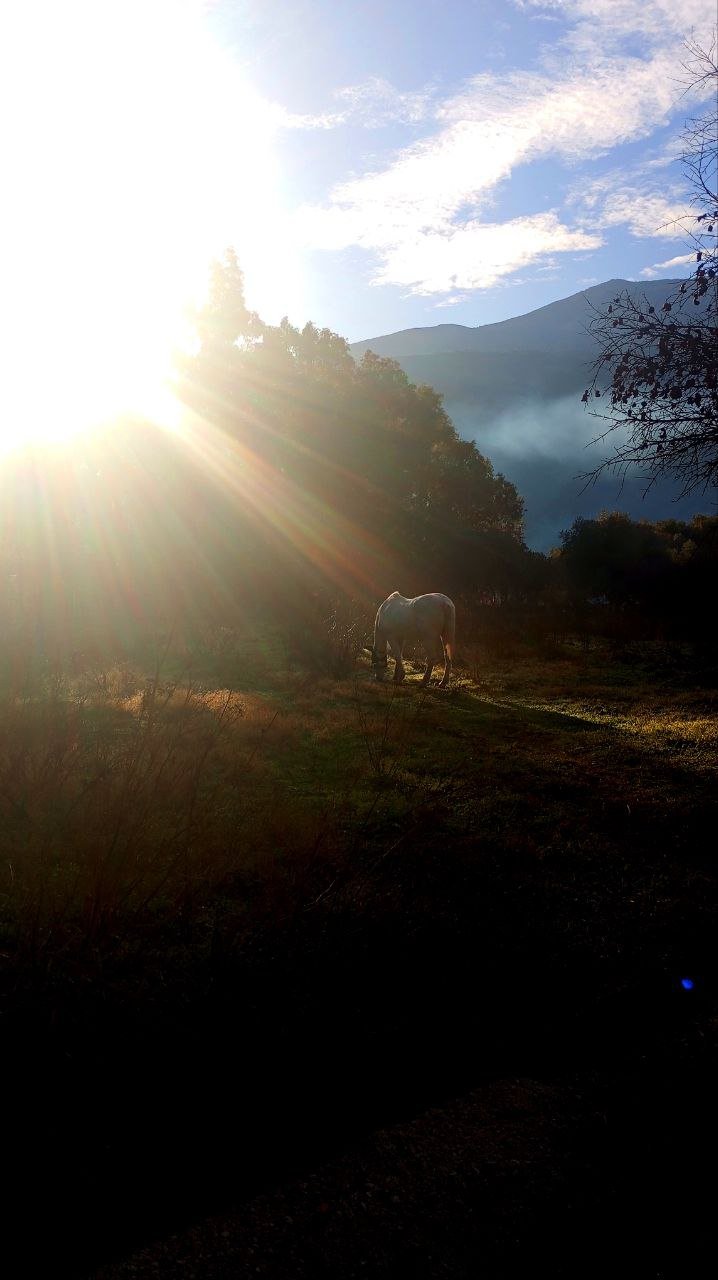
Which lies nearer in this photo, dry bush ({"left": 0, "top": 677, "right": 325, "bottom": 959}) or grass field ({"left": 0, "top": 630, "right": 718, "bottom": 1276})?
grass field ({"left": 0, "top": 630, "right": 718, "bottom": 1276})

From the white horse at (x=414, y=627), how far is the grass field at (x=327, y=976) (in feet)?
29.8

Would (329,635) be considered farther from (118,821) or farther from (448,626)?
(118,821)

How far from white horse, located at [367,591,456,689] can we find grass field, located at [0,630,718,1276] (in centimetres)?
909

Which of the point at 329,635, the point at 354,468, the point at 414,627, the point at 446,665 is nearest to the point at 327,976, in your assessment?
the point at 446,665

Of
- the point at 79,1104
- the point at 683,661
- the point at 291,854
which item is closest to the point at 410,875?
the point at 291,854

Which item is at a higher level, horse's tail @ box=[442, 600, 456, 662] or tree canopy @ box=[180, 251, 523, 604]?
tree canopy @ box=[180, 251, 523, 604]

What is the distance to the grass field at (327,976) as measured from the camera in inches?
114

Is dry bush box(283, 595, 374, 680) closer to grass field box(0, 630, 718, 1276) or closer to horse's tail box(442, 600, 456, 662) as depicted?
horse's tail box(442, 600, 456, 662)

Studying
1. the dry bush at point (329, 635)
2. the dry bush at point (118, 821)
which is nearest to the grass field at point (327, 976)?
the dry bush at point (118, 821)

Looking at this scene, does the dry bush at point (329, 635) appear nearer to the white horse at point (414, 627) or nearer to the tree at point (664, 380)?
the white horse at point (414, 627)

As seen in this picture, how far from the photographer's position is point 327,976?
418 cm

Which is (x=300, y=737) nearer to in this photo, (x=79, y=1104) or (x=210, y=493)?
(x=79, y=1104)

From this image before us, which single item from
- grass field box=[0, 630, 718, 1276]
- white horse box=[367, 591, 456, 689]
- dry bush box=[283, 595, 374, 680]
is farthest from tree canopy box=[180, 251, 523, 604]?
grass field box=[0, 630, 718, 1276]

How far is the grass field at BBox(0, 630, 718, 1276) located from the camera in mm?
2889
